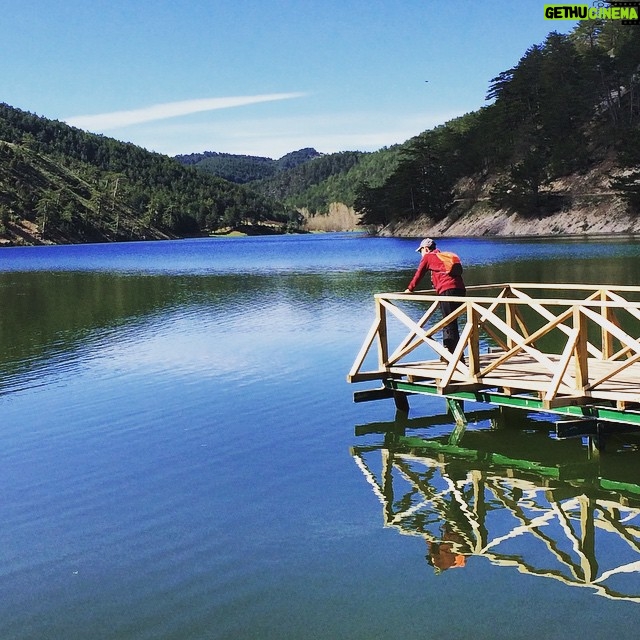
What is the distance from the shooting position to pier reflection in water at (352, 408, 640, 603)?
8.95m

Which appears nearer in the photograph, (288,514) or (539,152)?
(288,514)

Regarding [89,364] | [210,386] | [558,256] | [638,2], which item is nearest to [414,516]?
[210,386]

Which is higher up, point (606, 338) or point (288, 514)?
point (606, 338)

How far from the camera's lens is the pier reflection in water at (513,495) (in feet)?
29.4

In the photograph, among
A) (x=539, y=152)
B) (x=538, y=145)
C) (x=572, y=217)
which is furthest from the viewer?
(x=538, y=145)

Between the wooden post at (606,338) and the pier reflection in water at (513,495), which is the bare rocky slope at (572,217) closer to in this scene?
the wooden post at (606,338)

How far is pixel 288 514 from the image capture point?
1066 centimetres

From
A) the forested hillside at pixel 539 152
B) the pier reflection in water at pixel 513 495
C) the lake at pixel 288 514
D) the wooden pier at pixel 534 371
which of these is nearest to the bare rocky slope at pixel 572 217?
the forested hillside at pixel 539 152

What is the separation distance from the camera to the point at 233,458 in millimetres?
13367

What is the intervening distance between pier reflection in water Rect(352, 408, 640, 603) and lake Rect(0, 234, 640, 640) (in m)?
0.04

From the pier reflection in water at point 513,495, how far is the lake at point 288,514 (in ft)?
0.13

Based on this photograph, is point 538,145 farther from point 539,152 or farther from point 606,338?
point 606,338

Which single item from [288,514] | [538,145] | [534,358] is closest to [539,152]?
[538,145]

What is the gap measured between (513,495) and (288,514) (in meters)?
2.95
